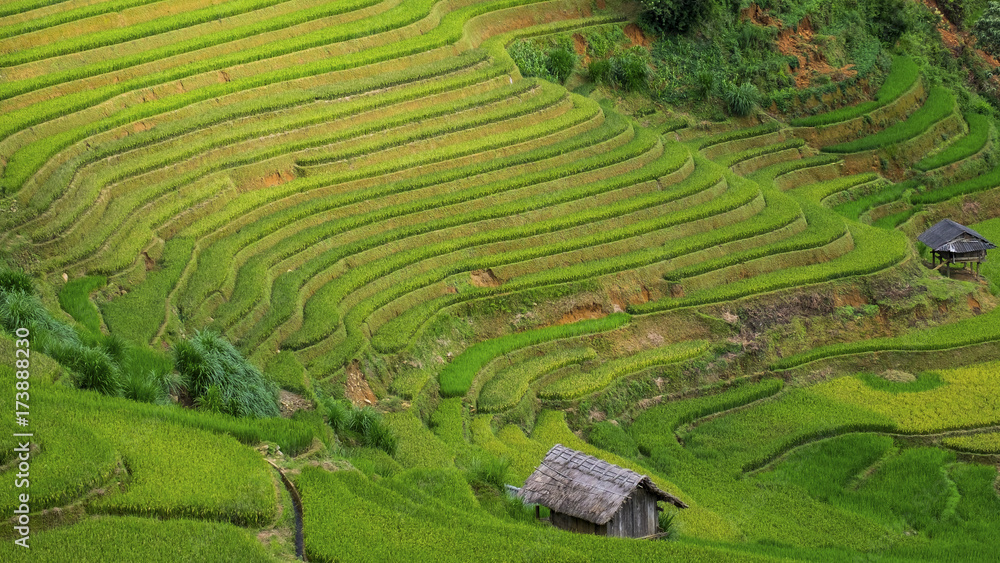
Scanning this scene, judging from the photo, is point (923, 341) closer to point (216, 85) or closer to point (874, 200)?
point (874, 200)

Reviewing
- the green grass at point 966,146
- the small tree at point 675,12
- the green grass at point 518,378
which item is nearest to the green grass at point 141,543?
the green grass at point 518,378

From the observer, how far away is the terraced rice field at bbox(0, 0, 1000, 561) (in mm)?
14172

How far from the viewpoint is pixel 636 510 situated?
16.0 meters

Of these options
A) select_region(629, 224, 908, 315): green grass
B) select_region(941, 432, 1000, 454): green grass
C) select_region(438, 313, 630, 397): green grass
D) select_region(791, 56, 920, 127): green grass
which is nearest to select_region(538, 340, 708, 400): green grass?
select_region(438, 313, 630, 397): green grass

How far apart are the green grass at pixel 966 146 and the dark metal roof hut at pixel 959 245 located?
23.5ft

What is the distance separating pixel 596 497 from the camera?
1584 cm

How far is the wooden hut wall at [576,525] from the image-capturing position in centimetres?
1572

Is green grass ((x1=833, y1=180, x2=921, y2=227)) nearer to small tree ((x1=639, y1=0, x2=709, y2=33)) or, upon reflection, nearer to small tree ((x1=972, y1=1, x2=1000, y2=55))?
small tree ((x1=639, y1=0, x2=709, y2=33))

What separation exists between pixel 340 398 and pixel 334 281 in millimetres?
3949

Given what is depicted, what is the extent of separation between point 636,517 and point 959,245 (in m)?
17.7

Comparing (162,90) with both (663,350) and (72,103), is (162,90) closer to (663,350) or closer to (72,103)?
(72,103)

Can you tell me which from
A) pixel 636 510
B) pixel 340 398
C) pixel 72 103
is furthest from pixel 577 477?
pixel 72 103

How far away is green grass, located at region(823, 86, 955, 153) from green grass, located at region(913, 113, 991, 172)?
981mm

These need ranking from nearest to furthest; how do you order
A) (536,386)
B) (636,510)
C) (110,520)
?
(110,520) < (636,510) < (536,386)
